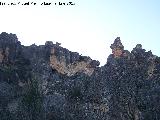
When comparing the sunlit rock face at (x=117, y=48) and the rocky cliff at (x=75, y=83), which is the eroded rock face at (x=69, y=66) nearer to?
the rocky cliff at (x=75, y=83)

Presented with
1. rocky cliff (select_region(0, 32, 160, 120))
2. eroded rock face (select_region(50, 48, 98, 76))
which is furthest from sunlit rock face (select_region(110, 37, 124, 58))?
eroded rock face (select_region(50, 48, 98, 76))

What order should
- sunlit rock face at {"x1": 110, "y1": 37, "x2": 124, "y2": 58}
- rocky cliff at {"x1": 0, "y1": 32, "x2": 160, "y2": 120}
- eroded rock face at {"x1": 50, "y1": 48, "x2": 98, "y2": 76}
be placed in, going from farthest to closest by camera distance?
sunlit rock face at {"x1": 110, "y1": 37, "x2": 124, "y2": 58}
eroded rock face at {"x1": 50, "y1": 48, "x2": 98, "y2": 76}
rocky cliff at {"x1": 0, "y1": 32, "x2": 160, "y2": 120}

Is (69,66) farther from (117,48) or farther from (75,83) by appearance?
(117,48)

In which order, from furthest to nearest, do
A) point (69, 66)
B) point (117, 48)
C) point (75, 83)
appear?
1. point (117, 48)
2. point (69, 66)
3. point (75, 83)

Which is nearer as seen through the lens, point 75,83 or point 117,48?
point 75,83

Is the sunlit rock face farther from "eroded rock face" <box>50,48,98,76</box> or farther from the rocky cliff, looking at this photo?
"eroded rock face" <box>50,48,98,76</box>

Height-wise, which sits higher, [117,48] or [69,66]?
[117,48]

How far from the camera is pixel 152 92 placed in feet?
346

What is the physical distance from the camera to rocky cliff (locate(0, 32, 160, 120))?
10019 centimetres

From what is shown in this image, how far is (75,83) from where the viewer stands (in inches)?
4742

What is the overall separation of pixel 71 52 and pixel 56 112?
142 feet

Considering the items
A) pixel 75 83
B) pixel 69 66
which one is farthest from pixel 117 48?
pixel 75 83

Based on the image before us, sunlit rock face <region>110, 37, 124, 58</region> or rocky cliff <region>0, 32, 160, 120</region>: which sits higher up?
sunlit rock face <region>110, 37, 124, 58</region>

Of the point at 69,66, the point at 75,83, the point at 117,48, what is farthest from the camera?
Result: the point at 117,48
